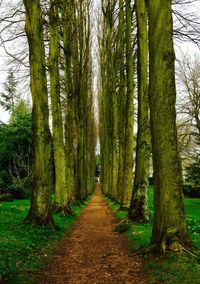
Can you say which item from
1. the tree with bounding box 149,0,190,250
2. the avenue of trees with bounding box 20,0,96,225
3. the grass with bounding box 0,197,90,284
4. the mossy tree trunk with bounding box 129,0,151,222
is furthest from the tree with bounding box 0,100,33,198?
the tree with bounding box 149,0,190,250

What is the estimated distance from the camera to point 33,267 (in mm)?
7410

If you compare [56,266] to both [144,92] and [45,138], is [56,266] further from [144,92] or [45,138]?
[144,92]

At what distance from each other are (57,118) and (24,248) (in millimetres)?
9172

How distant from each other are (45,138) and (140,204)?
416cm

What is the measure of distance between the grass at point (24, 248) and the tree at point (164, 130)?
7.83ft

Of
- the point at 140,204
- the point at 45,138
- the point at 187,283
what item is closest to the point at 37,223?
the point at 45,138

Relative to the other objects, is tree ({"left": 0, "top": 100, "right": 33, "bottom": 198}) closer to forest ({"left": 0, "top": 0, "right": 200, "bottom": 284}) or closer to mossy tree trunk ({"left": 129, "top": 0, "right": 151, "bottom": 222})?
forest ({"left": 0, "top": 0, "right": 200, "bottom": 284})

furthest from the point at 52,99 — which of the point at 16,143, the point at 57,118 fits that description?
the point at 16,143

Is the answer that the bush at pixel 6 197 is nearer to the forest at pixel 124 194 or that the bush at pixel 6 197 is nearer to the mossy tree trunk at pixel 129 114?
the forest at pixel 124 194

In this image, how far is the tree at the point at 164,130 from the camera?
805cm

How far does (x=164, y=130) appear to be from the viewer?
8219 mm

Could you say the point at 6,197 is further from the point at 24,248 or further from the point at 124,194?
the point at 24,248

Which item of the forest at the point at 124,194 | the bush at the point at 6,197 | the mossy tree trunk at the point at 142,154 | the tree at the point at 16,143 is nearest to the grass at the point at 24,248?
the forest at the point at 124,194

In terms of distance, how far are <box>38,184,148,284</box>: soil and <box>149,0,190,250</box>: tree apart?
0.89 metres
